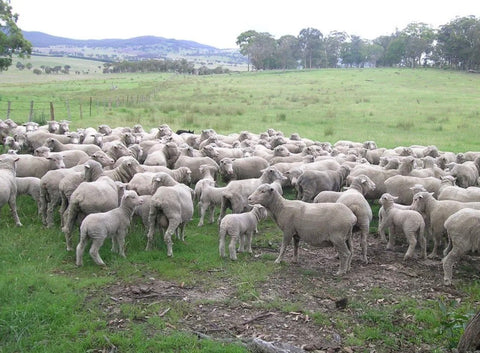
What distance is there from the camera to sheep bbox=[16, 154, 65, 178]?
12867mm

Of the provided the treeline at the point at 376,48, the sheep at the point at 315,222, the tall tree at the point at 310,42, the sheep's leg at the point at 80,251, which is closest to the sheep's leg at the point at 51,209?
the sheep's leg at the point at 80,251

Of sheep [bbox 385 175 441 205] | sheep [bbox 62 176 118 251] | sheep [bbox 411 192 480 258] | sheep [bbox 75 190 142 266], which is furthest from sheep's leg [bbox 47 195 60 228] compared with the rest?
sheep [bbox 385 175 441 205]

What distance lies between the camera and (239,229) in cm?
999

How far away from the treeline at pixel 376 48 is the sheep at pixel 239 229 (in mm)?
92182

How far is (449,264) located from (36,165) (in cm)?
1088

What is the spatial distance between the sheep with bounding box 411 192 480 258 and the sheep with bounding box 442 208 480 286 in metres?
0.99

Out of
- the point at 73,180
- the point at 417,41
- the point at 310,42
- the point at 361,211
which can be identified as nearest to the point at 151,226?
the point at 73,180

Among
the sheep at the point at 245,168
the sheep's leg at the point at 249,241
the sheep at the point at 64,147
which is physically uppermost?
the sheep at the point at 64,147

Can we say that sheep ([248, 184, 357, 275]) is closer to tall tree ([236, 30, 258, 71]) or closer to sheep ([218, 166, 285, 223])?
sheep ([218, 166, 285, 223])

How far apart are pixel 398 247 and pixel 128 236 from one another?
6417 mm

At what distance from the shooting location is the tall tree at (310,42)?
128 m

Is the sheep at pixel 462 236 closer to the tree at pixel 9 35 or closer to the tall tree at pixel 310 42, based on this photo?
the tree at pixel 9 35

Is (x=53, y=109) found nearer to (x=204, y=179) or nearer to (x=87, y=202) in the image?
(x=204, y=179)

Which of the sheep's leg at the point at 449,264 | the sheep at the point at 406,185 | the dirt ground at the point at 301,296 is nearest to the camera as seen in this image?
the dirt ground at the point at 301,296
